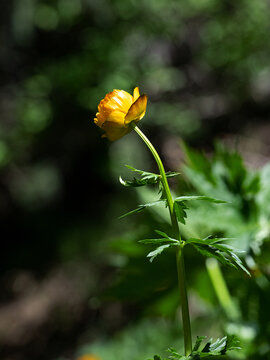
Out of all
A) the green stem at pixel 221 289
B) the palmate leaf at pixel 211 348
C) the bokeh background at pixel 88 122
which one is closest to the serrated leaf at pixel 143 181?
the palmate leaf at pixel 211 348

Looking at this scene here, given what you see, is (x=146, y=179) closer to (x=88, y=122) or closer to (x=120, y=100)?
(x=120, y=100)

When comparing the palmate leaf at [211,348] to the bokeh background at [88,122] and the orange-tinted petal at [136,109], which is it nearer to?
the orange-tinted petal at [136,109]

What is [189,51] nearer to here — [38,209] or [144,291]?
[38,209]

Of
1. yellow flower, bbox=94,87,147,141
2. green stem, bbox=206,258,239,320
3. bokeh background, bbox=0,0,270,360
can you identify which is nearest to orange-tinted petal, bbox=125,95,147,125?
yellow flower, bbox=94,87,147,141

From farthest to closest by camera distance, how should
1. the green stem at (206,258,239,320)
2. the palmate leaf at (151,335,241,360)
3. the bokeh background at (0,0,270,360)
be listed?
the bokeh background at (0,0,270,360) < the green stem at (206,258,239,320) < the palmate leaf at (151,335,241,360)

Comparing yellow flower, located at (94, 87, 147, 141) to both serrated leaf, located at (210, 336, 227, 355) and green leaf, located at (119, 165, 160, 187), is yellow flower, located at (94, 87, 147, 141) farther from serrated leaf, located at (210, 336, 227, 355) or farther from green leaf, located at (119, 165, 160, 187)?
serrated leaf, located at (210, 336, 227, 355)

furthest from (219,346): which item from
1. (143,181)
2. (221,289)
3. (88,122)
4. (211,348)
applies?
(88,122)

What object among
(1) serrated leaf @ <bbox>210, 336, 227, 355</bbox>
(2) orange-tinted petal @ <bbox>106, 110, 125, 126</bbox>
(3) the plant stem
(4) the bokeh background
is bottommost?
(4) the bokeh background
